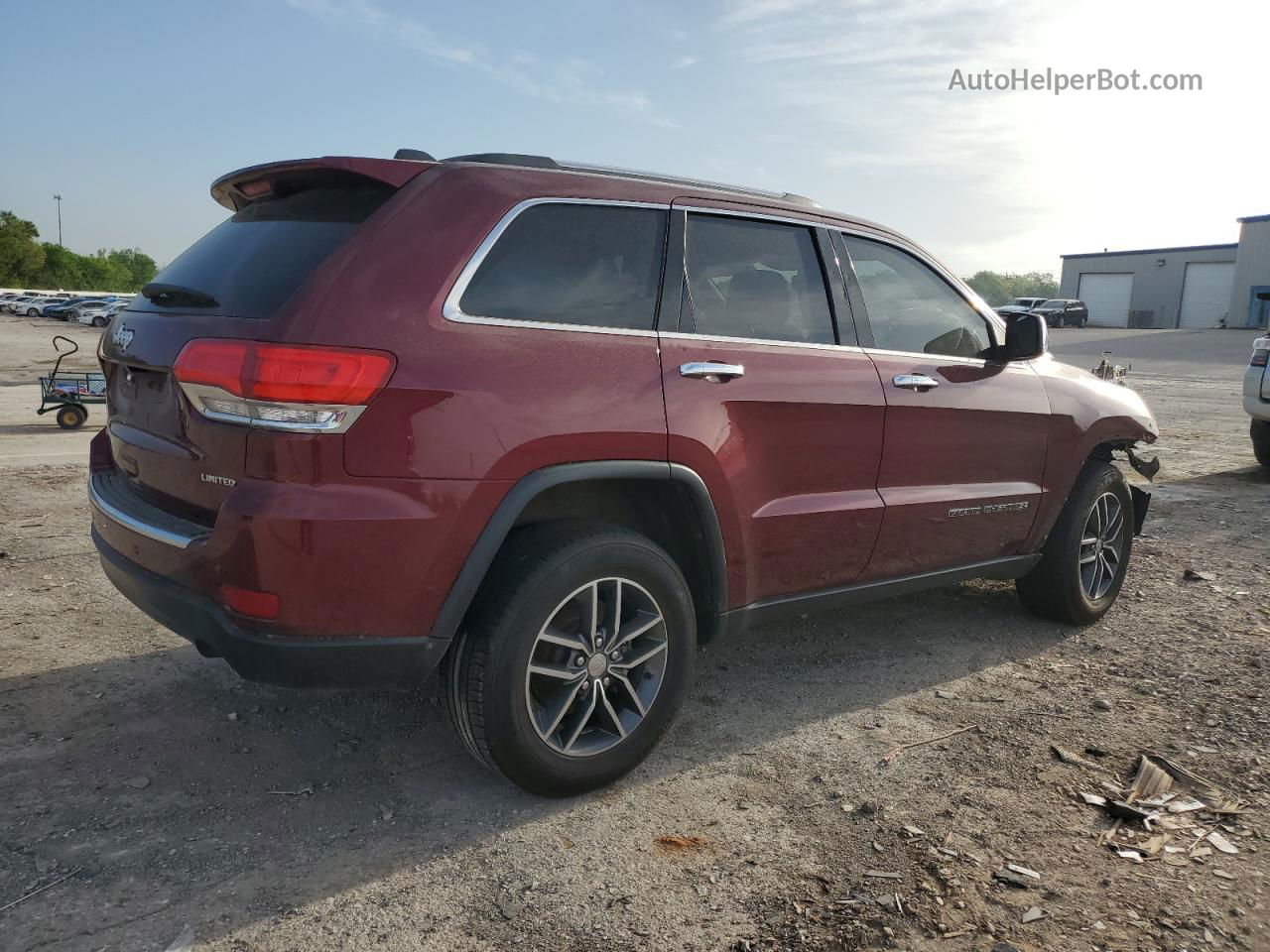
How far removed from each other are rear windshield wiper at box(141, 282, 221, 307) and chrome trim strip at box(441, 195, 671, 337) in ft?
2.28

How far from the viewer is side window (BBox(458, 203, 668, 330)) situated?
2803 mm

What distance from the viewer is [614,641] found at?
118 inches

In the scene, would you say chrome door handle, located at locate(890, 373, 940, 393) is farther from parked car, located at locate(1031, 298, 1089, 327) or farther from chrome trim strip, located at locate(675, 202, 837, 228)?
parked car, located at locate(1031, 298, 1089, 327)

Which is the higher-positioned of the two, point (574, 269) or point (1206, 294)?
point (1206, 294)

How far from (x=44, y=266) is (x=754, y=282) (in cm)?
11364

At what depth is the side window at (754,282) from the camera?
330 centimetres

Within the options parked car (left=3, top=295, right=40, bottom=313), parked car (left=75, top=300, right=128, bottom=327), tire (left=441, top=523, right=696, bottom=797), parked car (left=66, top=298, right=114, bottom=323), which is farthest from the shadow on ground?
parked car (left=3, top=295, right=40, bottom=313)

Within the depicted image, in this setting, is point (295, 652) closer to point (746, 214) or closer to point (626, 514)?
point (626, 514)

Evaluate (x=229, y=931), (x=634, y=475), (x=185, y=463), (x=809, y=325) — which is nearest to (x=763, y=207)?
(x=809, y=325)

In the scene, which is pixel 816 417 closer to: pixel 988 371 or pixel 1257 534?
pixel 988 371

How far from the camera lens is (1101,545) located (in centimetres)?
484

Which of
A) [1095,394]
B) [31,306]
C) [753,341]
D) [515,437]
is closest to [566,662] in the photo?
[515,437]

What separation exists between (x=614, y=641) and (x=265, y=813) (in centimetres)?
114

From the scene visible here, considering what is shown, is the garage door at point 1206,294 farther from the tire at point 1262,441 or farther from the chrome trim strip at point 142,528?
the chrome trim strip at point 142,528
